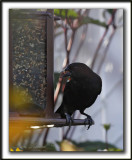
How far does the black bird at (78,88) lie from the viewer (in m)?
2.98

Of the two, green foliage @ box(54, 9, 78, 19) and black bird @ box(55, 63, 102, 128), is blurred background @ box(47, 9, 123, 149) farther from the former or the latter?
black bird @ box(55, 63, 102, 128)

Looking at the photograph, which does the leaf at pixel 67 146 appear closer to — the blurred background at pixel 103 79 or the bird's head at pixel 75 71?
the bird's head at pixel 75 71

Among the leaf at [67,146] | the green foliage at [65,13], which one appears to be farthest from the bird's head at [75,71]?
the leaf at [67,146]

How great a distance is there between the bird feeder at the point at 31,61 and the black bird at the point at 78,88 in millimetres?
117

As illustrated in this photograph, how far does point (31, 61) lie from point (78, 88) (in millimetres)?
331

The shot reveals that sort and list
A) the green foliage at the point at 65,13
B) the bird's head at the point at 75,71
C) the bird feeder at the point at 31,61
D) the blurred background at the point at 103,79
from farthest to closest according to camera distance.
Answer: the blurred background at the point at 103,79
the green foliage at the point at 65,13
the bird's head at the point at 75,71
the bird feeder at the point at 31,61

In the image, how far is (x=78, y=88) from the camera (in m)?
3.01

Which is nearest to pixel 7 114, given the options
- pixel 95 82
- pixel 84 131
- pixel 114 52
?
pixel 95 82

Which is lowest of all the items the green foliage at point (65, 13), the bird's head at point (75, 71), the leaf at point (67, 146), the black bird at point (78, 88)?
the leaf at point (67, 146)

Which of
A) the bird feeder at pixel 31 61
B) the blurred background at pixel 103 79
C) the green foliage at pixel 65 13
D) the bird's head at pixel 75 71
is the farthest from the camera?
the blurred background at pixel 103 79

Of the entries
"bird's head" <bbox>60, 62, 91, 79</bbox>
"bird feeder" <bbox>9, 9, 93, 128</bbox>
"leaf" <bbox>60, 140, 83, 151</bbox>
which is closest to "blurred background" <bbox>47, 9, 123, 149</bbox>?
"leaf" <bbox>60, 140, 83, 151</bbox>

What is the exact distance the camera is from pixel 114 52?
556cm

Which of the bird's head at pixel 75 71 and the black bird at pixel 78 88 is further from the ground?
the bird's head at pixel 75 71

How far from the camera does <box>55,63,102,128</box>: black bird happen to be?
2.98 metres
